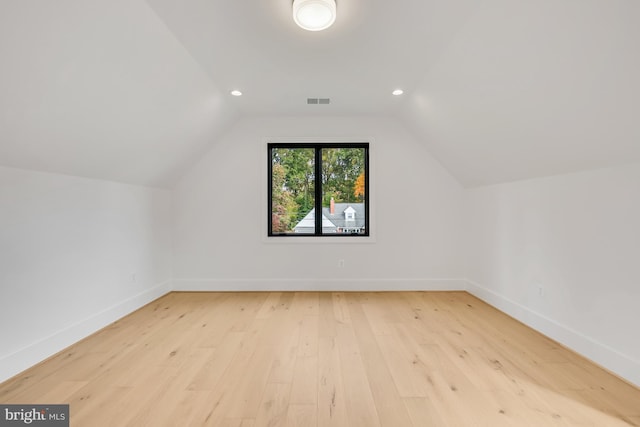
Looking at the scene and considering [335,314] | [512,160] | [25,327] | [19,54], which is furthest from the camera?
[335,314]

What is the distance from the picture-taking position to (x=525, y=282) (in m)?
3.06

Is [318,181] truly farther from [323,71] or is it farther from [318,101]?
[323,71]

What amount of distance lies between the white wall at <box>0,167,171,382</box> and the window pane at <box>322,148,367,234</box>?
92.3 inches

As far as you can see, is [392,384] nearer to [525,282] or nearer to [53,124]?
[525,282]

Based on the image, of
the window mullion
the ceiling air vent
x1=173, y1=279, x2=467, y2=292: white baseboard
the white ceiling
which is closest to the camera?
the white ceiling

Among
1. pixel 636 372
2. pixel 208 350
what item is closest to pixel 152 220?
A: pixel 208 350

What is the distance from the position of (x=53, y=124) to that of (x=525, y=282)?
418cm

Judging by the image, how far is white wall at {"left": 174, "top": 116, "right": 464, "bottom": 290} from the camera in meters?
4.26

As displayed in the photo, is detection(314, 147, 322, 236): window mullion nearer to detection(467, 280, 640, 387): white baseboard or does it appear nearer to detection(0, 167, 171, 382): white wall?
detection(0, 167, 171, 382): white wall

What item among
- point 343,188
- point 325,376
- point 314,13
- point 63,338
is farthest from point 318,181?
point 63,338

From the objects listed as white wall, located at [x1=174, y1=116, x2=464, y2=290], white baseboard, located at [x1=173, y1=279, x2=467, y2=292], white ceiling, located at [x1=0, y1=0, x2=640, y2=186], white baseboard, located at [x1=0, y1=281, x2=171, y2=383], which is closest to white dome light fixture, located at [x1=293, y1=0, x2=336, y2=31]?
white ceiling, located at [x1=0, y1=0, x2=640, y2=186]

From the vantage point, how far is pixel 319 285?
4258 mm

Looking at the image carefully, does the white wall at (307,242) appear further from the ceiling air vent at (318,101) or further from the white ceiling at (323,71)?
the white ceiling at (323,71)

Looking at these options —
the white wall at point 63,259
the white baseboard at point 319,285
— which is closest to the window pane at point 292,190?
the white baseboard at point 319,285
